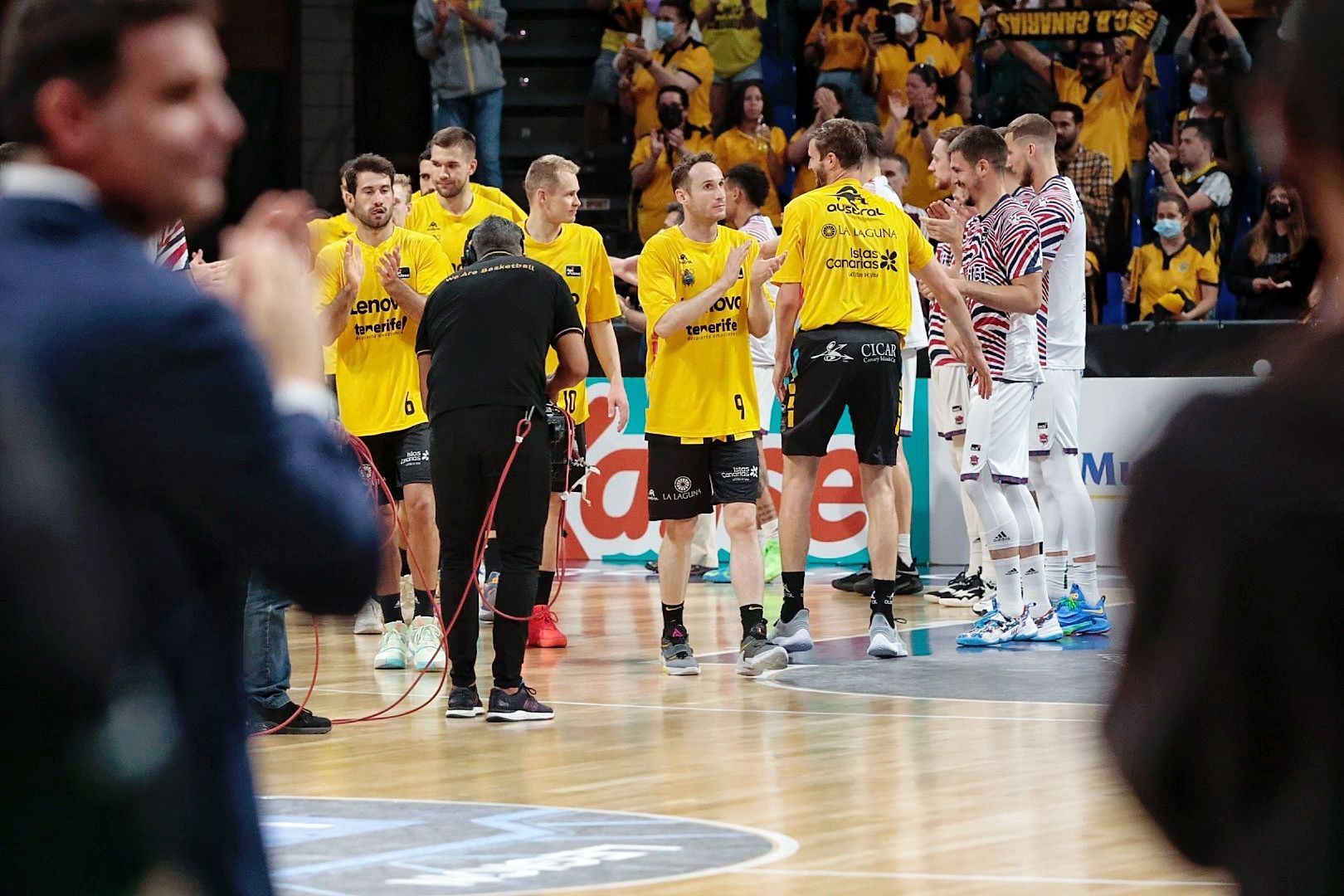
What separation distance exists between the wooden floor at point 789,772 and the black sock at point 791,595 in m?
0.49

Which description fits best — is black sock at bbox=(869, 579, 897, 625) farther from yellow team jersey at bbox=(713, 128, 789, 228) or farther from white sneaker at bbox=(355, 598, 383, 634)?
yellow team jersey at bbox=(713, 128, 789, 228)

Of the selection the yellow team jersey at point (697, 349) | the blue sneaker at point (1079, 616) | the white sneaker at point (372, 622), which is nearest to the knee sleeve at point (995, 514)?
the blue sneaker at point (1079, 616)

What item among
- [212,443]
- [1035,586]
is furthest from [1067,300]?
[212,443]

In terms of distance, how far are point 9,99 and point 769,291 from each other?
1243 centimetres

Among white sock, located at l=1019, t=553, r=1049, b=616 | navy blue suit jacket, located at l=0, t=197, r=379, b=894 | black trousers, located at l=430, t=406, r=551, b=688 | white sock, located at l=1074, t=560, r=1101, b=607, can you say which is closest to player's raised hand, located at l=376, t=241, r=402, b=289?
black trousers, located at l=430, t=406, r=551, b=688

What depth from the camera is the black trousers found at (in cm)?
820

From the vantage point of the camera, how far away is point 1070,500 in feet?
36.0

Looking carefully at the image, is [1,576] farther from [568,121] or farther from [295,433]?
[568,121]

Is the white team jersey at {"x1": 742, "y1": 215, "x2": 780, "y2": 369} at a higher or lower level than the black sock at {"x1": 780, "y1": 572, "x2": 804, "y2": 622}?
higher

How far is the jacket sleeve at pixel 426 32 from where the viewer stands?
59.0 ft

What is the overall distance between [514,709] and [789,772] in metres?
1.61

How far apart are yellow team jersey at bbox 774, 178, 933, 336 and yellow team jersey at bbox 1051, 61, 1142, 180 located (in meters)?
6.33

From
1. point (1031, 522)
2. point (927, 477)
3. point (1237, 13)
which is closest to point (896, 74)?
point (1237, 13)

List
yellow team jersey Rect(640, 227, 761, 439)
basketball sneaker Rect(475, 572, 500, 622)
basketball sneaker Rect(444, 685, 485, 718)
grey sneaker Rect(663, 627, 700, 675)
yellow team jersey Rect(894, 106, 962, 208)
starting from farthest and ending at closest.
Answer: yellow team jersey Rect(894, 106, 962, 208)
basketball sneaker Rect(475, 572, 500, 622)
yellow team jersey Rect(640, 227, 761, 439)
grey sneaker Rect(663, 627, 700, 675)
basketball sneaker Rect(444, 685, 485, 718)
